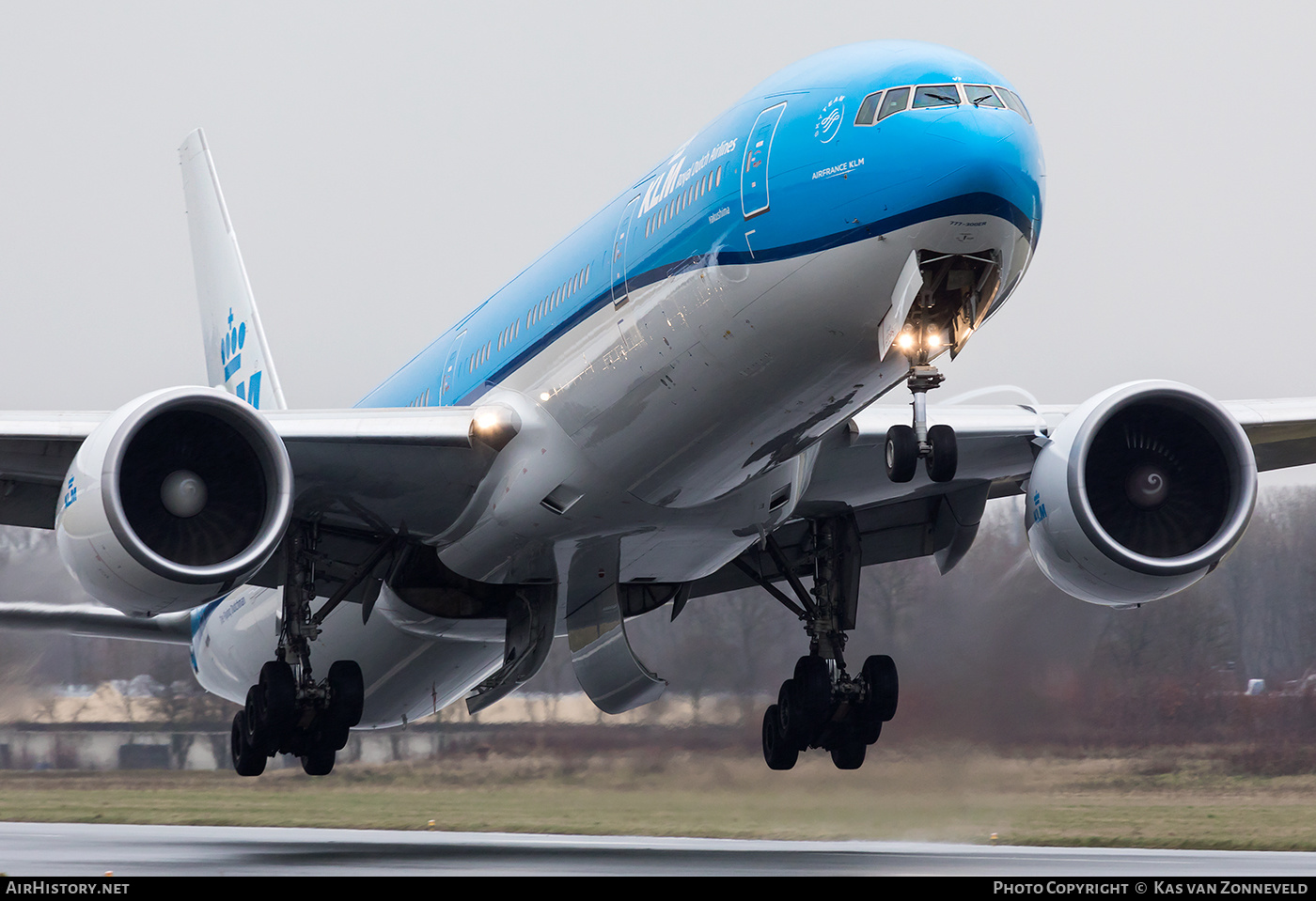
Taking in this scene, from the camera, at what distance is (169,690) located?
77.4 feet

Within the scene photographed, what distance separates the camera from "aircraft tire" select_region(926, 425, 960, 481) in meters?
10.7

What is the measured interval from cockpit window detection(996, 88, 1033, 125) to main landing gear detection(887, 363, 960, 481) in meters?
1.84

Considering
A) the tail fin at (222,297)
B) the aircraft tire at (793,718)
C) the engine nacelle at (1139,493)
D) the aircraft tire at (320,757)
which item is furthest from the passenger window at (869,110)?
the tail fin at (222,297)

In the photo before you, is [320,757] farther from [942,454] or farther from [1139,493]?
[1139,493]

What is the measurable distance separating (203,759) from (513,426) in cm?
1244

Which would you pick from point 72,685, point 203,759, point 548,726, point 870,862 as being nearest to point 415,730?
point 548,726

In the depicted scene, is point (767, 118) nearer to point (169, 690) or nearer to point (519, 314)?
point (519, 314)

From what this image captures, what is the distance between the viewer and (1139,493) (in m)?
14.4

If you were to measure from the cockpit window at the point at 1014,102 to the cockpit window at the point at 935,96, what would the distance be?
0.34m

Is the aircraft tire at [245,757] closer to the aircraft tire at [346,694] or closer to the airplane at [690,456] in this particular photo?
the airplane at [690,456]

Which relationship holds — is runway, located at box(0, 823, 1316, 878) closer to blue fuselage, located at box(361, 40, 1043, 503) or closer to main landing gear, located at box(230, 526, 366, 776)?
main landing gear, located at box(230, 526, 366, 776)

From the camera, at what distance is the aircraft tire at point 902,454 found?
35.0 ft

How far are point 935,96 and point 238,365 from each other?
12904mm

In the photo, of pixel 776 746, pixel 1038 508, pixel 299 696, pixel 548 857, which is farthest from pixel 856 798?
pixel 299 696
